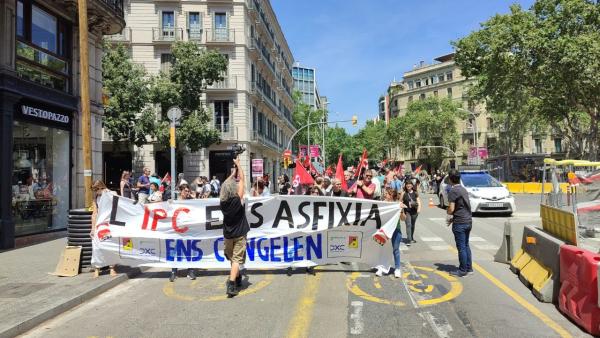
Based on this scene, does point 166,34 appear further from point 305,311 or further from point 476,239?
point 305,311

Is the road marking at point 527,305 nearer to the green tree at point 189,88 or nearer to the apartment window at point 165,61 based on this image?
the green tree at point 189,88

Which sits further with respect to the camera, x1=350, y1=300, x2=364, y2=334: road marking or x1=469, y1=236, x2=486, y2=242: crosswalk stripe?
x1=469, y1=236, x2=486, y2=242: crosswalk stripe

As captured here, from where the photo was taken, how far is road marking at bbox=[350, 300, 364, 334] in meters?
5.18

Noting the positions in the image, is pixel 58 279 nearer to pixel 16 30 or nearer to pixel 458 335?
pixel 458 335

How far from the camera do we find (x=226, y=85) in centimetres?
3588

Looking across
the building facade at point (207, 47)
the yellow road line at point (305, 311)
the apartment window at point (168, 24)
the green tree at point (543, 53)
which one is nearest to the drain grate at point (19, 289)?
the yellow road line at point (305, 311)

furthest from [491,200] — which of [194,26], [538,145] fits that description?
[538,145]

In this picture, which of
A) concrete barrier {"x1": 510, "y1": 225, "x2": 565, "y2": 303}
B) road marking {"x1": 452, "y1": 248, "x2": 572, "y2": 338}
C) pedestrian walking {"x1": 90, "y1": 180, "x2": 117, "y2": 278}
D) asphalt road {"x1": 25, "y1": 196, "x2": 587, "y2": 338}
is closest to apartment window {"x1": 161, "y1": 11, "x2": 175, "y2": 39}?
pedestrian walking {"x1": 90, "y1": 180, "x2": 117, "y2": 278}

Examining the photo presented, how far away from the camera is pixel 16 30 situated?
11586 mm

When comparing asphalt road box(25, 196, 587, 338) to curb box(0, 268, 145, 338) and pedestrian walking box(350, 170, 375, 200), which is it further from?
pedestrian walking box(350, 170, 375, 200)

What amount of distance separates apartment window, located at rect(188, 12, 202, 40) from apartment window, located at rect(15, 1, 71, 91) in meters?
22.4

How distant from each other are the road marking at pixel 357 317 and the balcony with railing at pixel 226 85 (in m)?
30.9

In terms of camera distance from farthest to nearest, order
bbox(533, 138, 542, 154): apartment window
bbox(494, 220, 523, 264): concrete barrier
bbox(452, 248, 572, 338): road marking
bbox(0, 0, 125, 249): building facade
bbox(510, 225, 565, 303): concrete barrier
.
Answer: bbox(533, 138, 542, 154): apartment window, bbox(0, 0, 125, 249): building facade, bbox(494, 220, 523, 264): concrete barrier, bbox(510, 225, 565, 303): concrete barrier, bbox(452, 248, 572, 338): road marking

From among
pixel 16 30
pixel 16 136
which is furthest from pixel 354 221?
pixel 16 30
